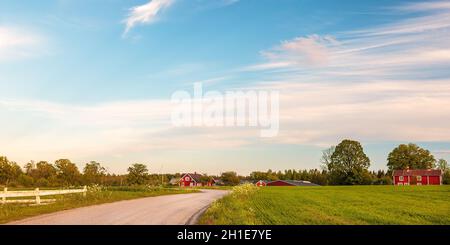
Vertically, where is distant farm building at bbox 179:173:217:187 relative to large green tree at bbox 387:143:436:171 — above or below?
below

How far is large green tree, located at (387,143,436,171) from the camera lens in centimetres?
12531

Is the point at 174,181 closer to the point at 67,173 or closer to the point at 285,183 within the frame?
the point at 285,183

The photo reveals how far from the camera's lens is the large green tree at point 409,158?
411 feet

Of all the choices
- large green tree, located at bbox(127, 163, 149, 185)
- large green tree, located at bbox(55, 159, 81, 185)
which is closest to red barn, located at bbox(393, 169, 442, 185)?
large green tree, located at bbox(127, 163, 149, 185)

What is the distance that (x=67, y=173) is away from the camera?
200 ft

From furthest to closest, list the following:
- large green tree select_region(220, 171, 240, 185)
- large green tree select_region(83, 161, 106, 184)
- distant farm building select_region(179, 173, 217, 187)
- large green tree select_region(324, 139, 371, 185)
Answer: distant farm building select_region(179, 173, 217, 187), large green tree select_region(220, 171, 240, 185), large green tree select_region(324, 139, 371, 185), large green tree select_region(83, 161, 106, 184)

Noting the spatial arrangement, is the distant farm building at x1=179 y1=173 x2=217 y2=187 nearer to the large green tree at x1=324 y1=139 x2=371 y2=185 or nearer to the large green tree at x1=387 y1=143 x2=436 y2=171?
the large green tree at x1=324 y1=139 x2=371 y2=185

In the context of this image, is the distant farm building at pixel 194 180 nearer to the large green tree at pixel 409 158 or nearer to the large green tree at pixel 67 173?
the large green tree at pixel 409 158

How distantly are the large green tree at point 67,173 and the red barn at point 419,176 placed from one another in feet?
273

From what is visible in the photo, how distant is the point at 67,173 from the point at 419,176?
91.9m

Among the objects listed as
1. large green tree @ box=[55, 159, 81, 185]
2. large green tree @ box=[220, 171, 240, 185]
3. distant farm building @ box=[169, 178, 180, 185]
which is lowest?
distant farm building @ box=[169, 178, 180, 185]

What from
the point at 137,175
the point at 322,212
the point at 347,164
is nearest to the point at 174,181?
the point at 347,164
